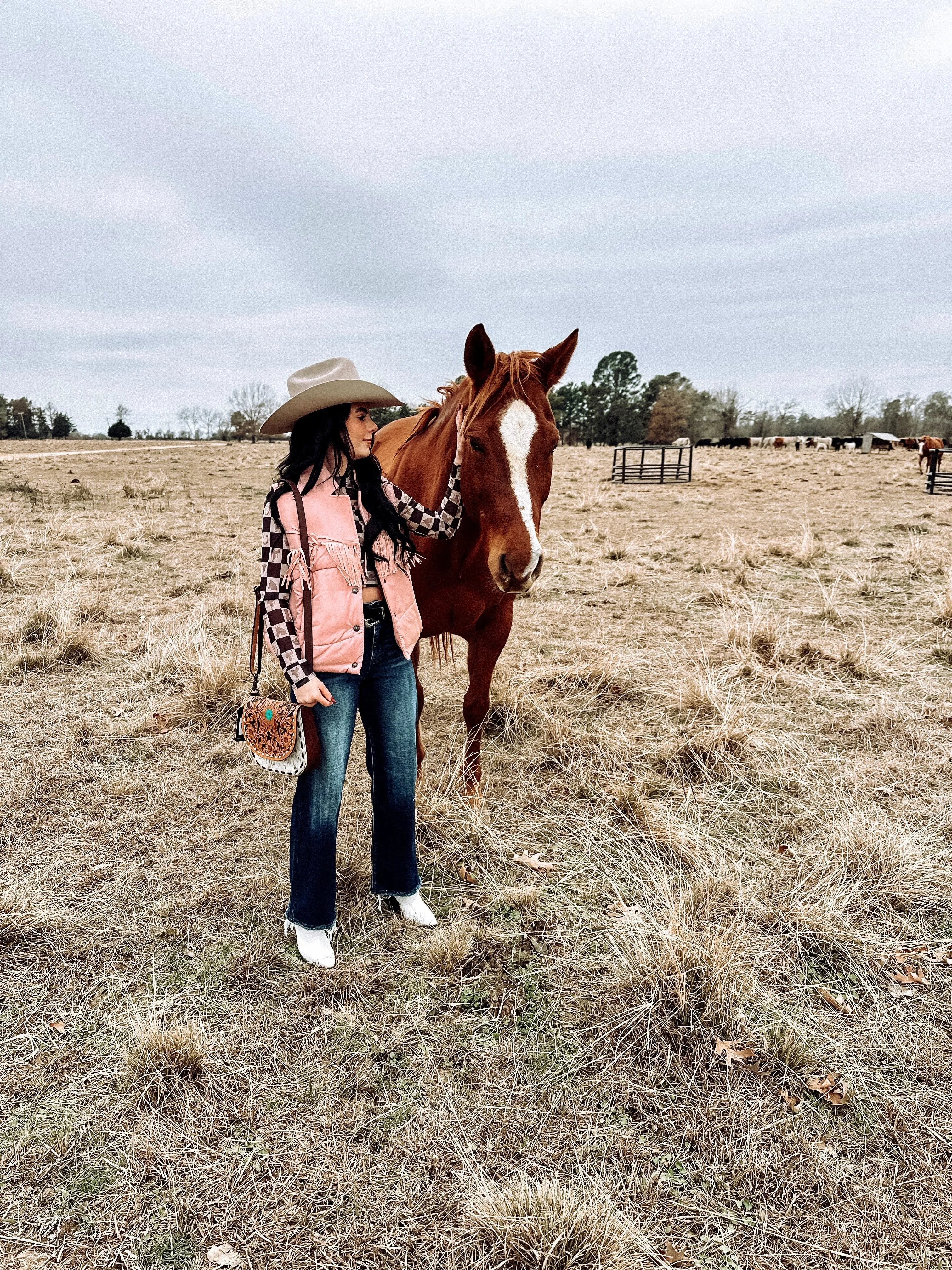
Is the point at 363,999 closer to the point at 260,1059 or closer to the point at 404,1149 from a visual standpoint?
the point at 260,1059

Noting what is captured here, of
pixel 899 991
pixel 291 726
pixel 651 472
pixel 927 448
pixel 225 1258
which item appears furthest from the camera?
pixel 651 472

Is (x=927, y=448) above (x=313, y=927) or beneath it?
above

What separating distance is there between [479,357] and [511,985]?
2.44 m

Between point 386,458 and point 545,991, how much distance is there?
129 inches

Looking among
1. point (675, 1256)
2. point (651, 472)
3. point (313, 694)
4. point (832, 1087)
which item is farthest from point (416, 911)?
point (651, 472)

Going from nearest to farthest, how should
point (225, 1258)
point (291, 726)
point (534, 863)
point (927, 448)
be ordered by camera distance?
point (225, 1258), point (291, 726), point (534, 863), point (927, 448)

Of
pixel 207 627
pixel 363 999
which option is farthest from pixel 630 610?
pixel 363 999

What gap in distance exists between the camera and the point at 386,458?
446cm

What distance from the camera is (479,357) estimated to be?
2795mm

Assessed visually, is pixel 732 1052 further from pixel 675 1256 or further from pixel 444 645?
pixel 444 645

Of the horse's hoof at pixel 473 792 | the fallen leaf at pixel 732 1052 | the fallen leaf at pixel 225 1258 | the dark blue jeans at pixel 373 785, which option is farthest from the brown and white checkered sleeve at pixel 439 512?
the fallen leaf at pixel 225 1258

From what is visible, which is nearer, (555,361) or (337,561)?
(337,561)

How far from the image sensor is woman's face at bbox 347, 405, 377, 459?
2.37 metres

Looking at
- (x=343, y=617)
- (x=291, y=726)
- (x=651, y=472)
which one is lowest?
(x=291, y=726)
